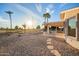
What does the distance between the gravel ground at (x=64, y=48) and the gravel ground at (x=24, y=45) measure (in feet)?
0.57

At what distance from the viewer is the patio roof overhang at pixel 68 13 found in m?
3.57

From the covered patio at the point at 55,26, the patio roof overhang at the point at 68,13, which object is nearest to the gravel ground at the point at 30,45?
the covered patio at the point at 55,26

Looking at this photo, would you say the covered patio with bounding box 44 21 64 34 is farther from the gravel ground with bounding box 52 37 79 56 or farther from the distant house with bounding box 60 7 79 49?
the gravel ground with bounding box 52 37 79 56

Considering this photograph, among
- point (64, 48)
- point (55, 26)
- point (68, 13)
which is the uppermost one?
point (68, 13)

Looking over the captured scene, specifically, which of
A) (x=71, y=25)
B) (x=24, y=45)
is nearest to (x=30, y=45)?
(x=24, y=45)

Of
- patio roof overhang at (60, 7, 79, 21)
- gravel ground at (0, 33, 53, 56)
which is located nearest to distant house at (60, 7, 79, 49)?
patio roof overhang at (60, 7, 79, 21)

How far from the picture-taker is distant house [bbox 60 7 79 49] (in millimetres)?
3580

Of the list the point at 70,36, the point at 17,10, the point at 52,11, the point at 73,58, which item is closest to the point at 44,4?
the point at 52,11

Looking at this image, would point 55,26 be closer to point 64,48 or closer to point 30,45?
point 64,48

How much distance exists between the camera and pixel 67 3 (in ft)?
11.9

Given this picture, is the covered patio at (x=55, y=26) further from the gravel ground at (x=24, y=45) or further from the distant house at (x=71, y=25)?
the gravel ground at (x=24, y=45)

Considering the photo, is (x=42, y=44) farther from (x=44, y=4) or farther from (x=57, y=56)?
(x=44, y=4)

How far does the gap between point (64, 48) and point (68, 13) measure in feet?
1.90

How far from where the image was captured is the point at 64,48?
11.9 feet
